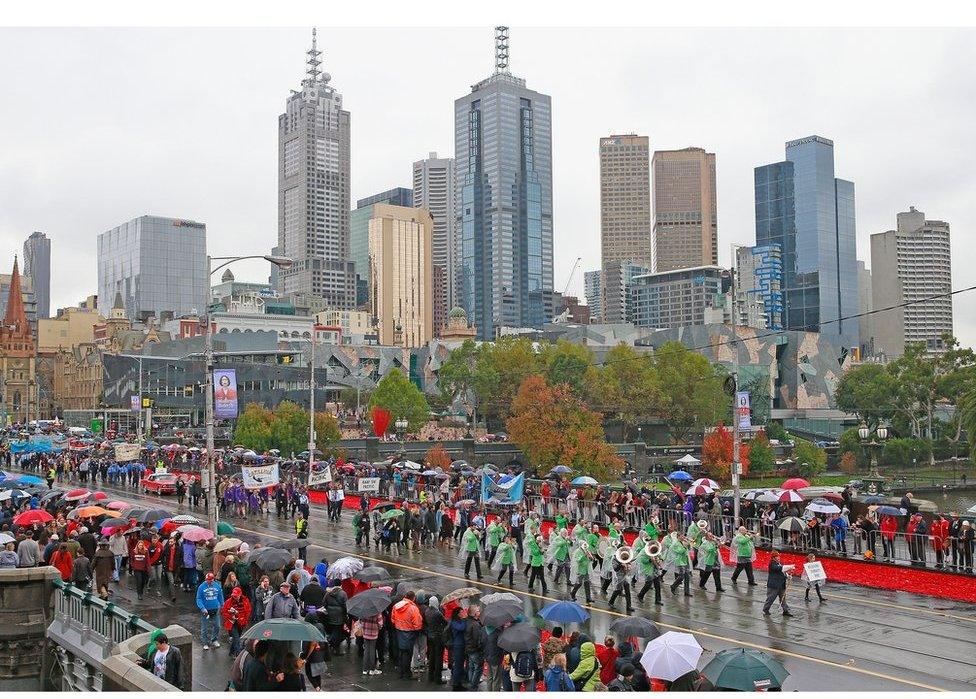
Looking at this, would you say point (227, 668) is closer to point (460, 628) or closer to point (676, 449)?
→ point (460, 628)

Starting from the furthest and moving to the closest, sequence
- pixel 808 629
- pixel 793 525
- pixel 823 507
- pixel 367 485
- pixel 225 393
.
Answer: pixel 367 485 → pixel 225 393 → pixel 823 507 → pixel 793 525 → pixel 808 629

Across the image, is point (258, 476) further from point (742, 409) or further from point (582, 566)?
point (742, 409)

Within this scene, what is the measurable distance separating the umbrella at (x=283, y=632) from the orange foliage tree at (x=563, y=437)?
5395cm

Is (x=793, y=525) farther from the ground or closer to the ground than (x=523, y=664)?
closer to the ground

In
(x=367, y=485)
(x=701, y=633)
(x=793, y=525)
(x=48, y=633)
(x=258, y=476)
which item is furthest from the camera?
(x=367, y=485)

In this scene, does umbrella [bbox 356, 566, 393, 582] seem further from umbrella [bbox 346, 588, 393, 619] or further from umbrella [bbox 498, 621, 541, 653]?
umbrella [bbox 498, 621, 541, 653]

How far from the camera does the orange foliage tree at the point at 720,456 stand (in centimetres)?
7662

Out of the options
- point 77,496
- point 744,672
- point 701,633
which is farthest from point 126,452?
point 744,672

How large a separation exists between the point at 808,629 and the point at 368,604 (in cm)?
986

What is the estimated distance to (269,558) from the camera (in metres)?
20.3

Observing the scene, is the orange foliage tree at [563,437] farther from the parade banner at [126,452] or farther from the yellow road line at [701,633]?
the yellow road line at [701,633]

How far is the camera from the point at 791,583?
25.9m

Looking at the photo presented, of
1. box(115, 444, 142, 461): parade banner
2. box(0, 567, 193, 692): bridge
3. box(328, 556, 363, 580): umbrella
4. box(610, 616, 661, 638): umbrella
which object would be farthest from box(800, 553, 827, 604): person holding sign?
box(115, 444, 142, 461): parade banner

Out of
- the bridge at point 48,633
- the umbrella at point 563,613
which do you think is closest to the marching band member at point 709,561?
the umbrella at point 563,613
